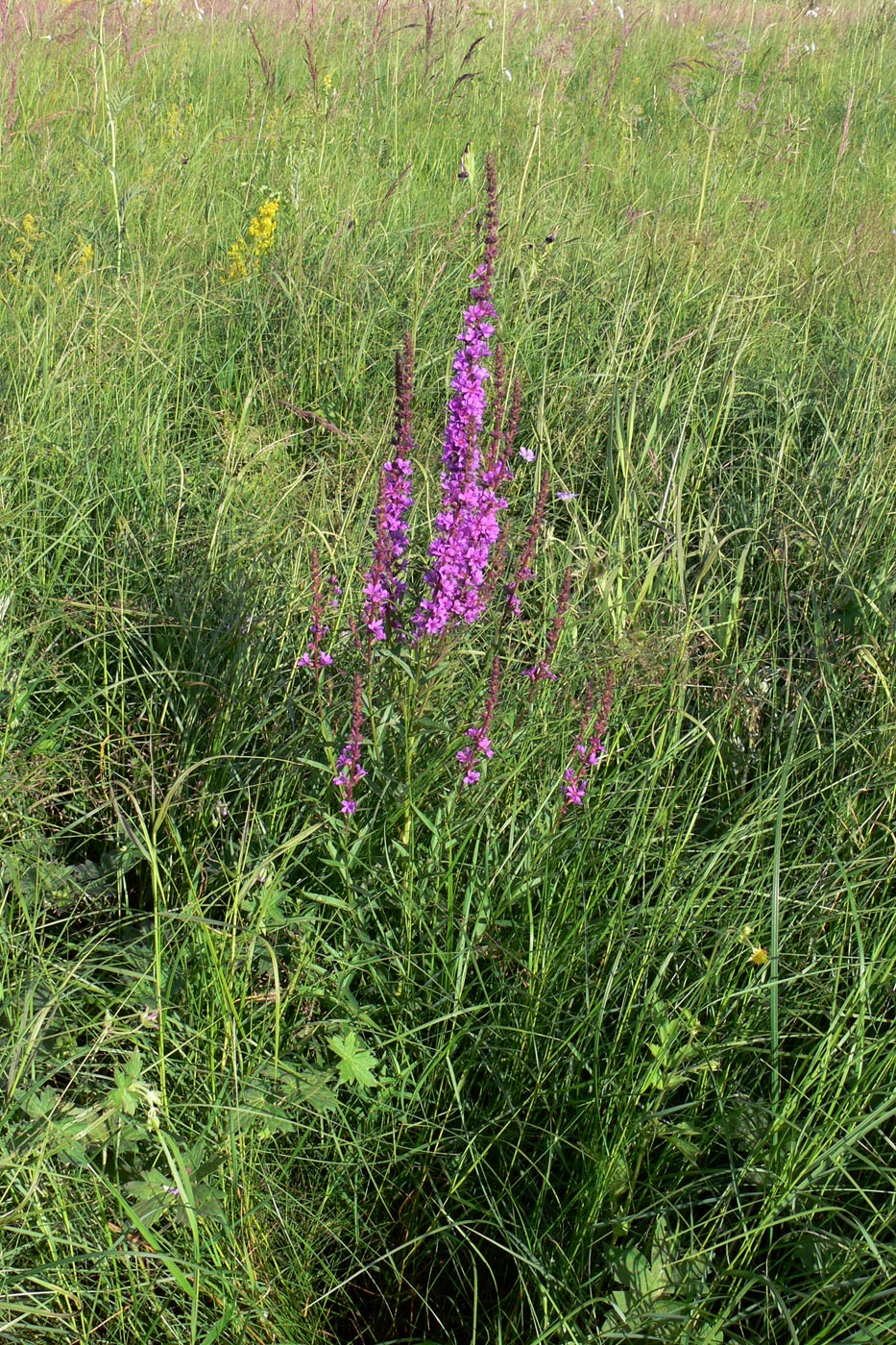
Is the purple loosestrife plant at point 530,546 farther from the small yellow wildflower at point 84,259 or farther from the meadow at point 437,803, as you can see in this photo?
A: the small yellow wildflower at point 84,259

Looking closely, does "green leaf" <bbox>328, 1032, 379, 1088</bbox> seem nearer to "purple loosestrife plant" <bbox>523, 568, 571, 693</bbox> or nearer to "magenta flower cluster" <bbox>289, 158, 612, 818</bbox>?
"magenta flower cluster" <bbox>289, 158, 612, 818</bbox>

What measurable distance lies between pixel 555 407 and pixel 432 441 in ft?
1.38

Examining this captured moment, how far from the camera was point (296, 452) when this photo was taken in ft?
9.27

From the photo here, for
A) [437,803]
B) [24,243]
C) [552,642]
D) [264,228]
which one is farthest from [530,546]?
[24,243]

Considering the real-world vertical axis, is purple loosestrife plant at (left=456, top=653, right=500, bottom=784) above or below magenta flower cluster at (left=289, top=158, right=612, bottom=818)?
below

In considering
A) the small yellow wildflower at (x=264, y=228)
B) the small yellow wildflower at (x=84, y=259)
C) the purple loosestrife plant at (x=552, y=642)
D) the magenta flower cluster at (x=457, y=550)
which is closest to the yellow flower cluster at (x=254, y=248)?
the small yellow wildflower at (x=264, y=228)

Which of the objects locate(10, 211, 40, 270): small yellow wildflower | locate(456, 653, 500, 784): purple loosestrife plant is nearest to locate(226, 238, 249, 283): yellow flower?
locate(10, 211, 40, 270): small yellow wildflower

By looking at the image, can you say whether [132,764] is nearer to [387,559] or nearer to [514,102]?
[387,559]

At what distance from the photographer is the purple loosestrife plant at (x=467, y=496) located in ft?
4.88

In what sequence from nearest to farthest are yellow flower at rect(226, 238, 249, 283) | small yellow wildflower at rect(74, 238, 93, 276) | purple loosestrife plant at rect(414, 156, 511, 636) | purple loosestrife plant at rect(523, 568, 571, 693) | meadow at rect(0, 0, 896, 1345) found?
meadow at rect(0, 0, 896, 1345)
purple loosestrife plant at rect(414, 156, 511, 636)
purple loosestrife plant at rect(523, 568, 571, 693)
small yellow wildflower at rect(74, 238, 93, 276)
yellow flower at rect(226, 238, 249, 283)

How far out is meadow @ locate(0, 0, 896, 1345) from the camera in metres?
1.25

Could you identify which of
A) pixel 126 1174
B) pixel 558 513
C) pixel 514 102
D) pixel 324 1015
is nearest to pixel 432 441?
pixel 558 513

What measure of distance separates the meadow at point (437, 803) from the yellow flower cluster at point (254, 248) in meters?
0.02

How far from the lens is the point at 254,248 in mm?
3396
